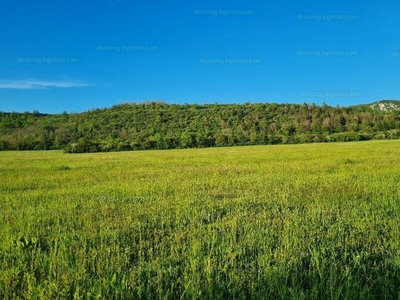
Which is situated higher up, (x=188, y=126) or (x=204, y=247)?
(x=188, y=126)

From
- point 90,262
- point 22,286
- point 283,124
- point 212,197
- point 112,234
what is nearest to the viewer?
point 22,286

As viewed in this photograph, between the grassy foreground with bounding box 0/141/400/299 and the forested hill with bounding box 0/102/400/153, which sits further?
the forested hill with bounding box 0/102/400/153

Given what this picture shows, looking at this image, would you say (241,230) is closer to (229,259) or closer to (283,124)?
(229,259)

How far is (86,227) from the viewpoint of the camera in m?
6.79

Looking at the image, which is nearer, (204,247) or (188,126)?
(204,247)

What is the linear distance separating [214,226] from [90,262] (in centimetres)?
259

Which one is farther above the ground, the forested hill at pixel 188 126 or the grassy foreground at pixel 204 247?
the forested hill at pixel 188 126

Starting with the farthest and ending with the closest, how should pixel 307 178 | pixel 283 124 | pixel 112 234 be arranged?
pixel 283 124 → pixel 307 178 → pixel 112 234

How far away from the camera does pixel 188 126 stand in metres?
111

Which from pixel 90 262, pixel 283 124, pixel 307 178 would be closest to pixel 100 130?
pixel 283 124

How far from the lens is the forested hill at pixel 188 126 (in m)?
81.8

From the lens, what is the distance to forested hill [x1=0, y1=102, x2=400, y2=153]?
81750mm

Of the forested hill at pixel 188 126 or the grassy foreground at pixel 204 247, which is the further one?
the forested hill at pixel 188 126

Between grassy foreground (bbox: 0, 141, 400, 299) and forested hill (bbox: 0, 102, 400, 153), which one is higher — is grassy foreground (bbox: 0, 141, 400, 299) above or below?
below
